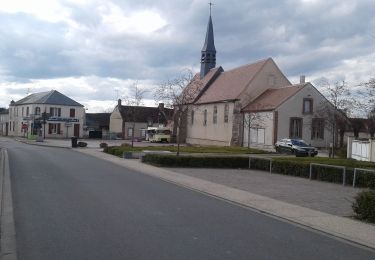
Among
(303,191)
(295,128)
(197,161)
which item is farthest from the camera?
(295,128)

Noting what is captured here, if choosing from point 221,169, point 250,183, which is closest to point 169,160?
point 221,169

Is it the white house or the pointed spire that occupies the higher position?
the pointed spire

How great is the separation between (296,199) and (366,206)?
13.9 feet

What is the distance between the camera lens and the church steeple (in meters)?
80.6

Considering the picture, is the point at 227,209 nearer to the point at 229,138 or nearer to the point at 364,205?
the point at 364,205

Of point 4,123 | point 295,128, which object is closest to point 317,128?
point 295,128

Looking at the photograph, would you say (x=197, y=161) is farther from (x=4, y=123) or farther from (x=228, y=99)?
(x=4, y=123)

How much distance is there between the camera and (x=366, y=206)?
11750 millimetres

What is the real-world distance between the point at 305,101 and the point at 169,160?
32.6 meters

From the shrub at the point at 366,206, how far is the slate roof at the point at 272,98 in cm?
4526

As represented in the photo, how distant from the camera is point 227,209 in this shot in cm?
1308

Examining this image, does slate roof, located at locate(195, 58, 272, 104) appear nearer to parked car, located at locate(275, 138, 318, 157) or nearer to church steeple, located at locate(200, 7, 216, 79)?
church steeple, located at locate(200, 7, 216, 79)

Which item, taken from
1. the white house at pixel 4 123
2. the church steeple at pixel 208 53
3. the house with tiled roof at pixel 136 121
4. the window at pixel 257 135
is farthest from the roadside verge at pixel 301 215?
the white house at pixel 4 123

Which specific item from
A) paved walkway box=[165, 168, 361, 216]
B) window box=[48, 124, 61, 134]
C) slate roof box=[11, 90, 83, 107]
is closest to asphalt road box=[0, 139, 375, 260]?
paved walkway box=[165, 168, 361, 216]
